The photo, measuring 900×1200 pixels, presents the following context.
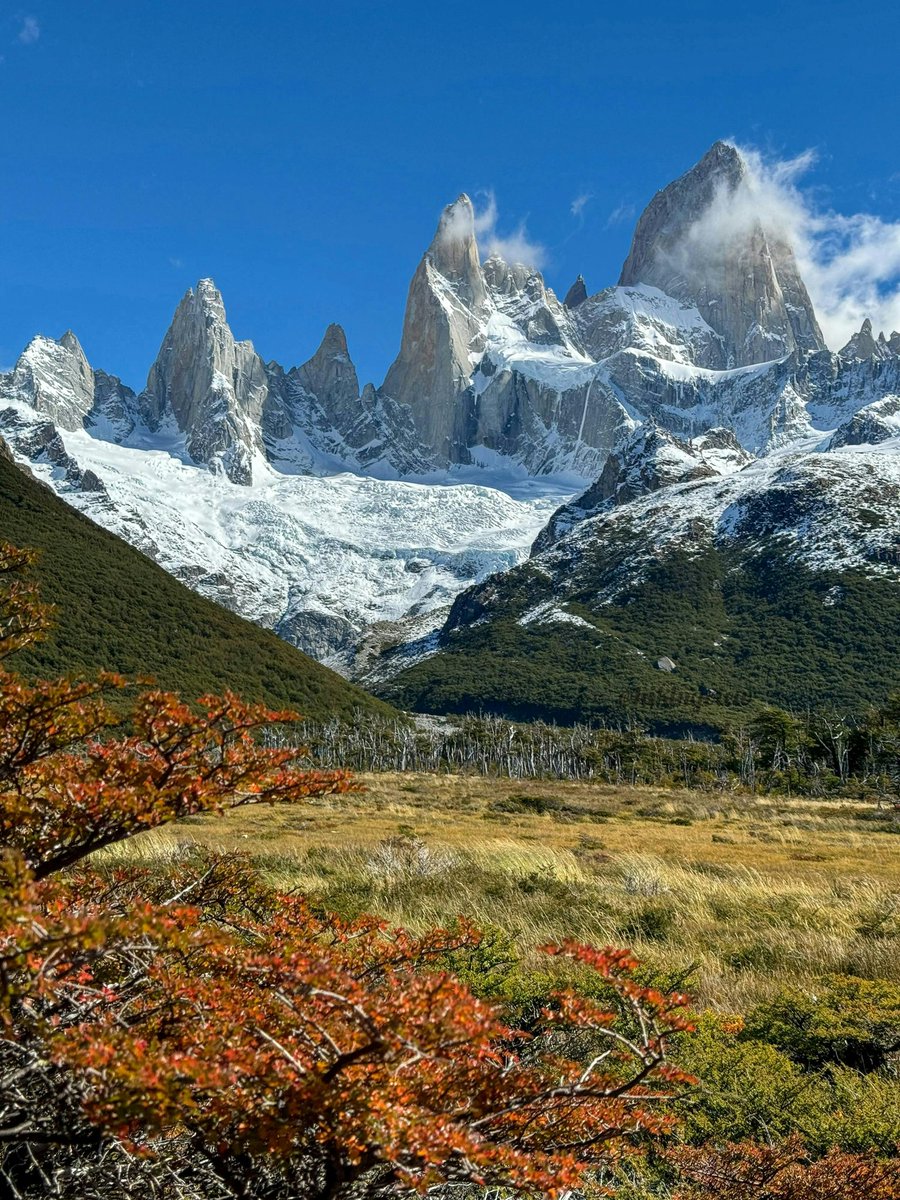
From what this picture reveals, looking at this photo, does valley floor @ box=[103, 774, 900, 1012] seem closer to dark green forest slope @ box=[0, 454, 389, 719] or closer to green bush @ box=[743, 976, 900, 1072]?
green bush @ box=[743, 976, 900, 1072]

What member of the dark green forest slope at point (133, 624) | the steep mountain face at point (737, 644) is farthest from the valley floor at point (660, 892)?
the steep mountain face at point (737, 644)

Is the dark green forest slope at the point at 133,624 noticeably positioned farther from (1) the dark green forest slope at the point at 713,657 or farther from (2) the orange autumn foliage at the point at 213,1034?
(2) the orange autumn foliage at the point at 213,1034

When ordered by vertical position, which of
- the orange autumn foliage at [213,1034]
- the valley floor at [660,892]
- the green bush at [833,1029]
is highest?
the orange autumn foliage at [213,1034]

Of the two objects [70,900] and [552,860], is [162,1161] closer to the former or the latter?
[70,900]

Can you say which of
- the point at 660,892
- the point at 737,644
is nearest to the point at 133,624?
the point at 660,892

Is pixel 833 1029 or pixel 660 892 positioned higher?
pixel 833 1029

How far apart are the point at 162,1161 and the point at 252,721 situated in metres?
1.99

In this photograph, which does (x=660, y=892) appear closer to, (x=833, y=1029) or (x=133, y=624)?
(x=833, y=1029)

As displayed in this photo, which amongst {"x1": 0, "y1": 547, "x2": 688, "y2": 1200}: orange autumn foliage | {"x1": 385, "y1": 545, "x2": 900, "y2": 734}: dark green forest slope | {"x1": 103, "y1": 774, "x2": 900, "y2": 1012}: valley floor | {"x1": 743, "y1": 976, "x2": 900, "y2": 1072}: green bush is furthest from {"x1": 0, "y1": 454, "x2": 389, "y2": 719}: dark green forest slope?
{"x1": 0, "y1": 547, "x2": 688, "y2": 1200}: orange autumn foliage

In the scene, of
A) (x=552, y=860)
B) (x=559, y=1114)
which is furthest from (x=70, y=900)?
(x=552, y=860)

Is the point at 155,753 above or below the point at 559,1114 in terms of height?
above

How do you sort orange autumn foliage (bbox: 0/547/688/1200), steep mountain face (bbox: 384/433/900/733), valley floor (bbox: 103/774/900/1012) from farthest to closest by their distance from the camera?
steep mountain face (bbox: 384/433/900/733), valley floor (bbox: 103/774/900/1012), orange autumn foliage (bbox: 0/547/688/1200)

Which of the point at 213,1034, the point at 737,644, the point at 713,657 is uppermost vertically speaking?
the point at 737,644

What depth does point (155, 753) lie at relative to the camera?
375 cm
